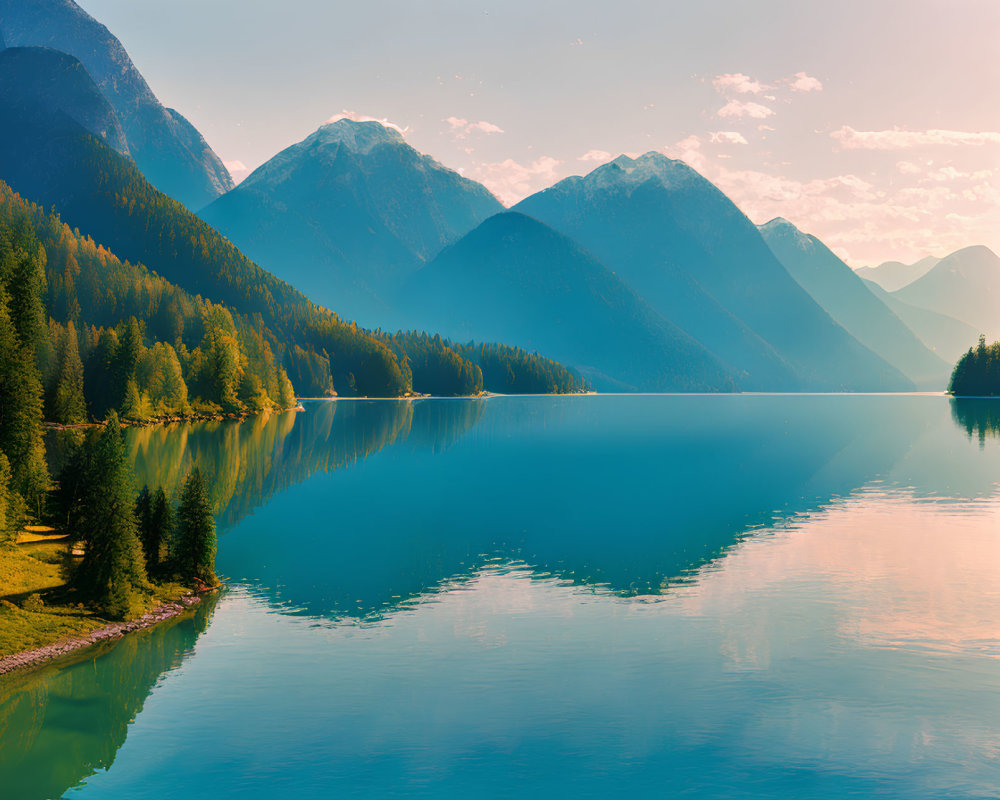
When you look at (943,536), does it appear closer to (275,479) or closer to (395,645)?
(395,645)

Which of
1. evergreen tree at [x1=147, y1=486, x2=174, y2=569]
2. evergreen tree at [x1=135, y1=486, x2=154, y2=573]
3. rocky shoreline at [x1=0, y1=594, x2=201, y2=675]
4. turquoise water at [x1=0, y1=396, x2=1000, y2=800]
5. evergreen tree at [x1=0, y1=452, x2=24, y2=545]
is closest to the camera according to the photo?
turquoise water at [x1=0, y1=396, x2=1000, y2=800]

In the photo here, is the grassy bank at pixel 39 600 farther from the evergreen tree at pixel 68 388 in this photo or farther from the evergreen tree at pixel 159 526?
the evergreen tree at pixel 68 388

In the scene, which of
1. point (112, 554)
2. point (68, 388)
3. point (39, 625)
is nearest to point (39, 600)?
point (39, 625)

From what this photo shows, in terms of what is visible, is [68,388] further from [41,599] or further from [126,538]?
[126,538]

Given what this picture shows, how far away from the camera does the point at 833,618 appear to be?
131 ft

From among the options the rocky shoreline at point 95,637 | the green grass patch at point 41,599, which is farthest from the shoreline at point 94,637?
the green grass patch at point 41,599

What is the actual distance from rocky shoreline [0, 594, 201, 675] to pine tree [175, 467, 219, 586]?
107 inches

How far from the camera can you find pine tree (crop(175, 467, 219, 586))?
143 ft

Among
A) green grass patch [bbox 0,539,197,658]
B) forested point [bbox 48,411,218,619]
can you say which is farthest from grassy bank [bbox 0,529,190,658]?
forested point [bbox 48,411,218,619]

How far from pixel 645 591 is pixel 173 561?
24.6 meters

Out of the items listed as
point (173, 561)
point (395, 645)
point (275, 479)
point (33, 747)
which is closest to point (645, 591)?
point (395, 645)

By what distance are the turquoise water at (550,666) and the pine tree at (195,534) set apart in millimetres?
2237

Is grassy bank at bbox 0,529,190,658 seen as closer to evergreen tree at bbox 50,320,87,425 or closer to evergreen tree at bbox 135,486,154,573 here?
evergreen tree at bbox 135,486,154,573

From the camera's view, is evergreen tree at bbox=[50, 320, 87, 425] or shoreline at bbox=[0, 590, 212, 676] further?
evergreen tree at bbox=[50, 320, 87, 425]
